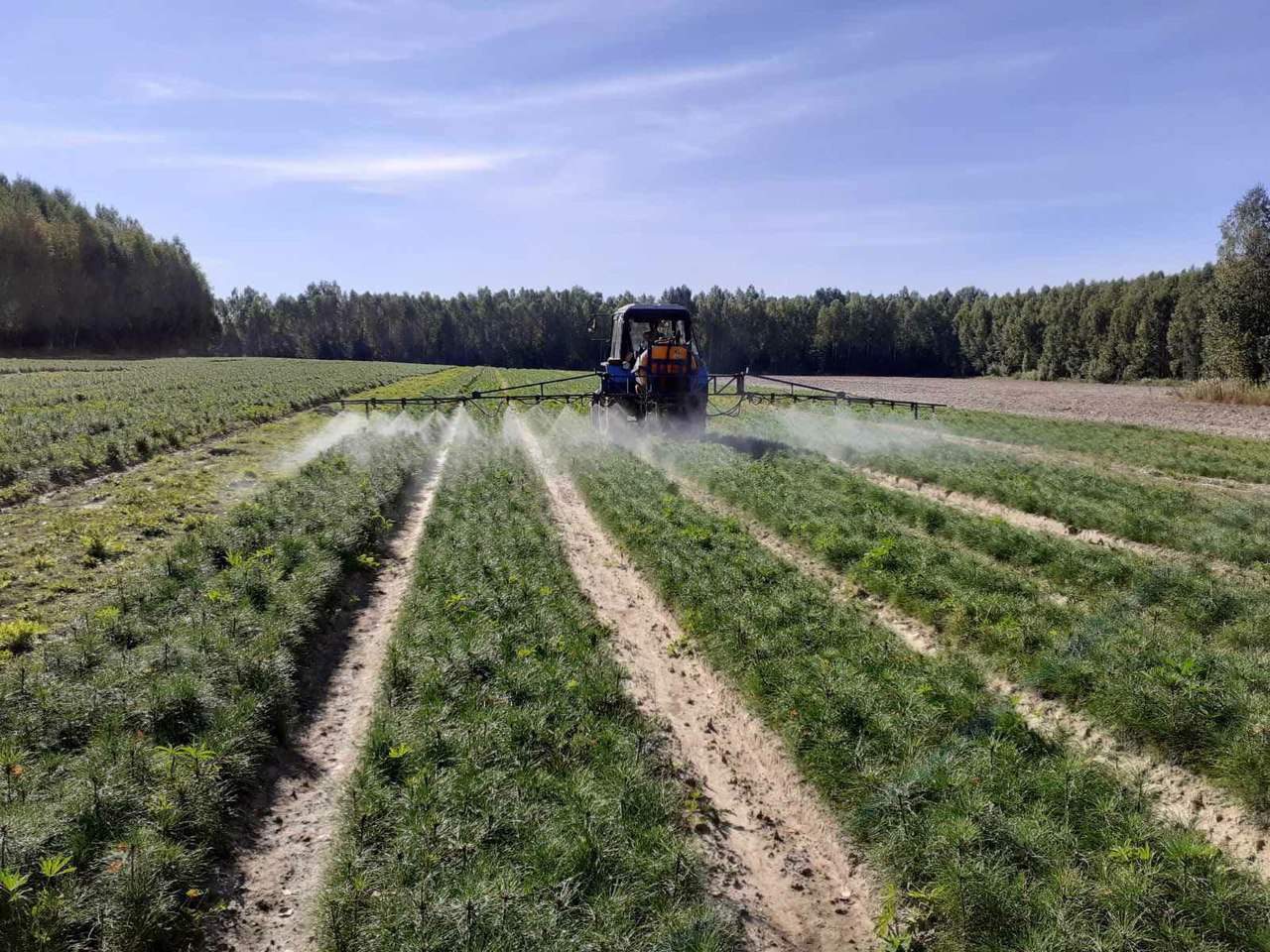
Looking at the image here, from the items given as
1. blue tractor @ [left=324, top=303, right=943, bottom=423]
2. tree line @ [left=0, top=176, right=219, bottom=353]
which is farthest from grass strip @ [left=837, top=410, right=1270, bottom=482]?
tree line @ [left=0, top=176, right=219, bottom=353]

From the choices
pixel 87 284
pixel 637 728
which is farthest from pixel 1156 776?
pixel 87 284

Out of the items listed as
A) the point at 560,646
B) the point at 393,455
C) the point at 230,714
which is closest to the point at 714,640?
the point at 560,646

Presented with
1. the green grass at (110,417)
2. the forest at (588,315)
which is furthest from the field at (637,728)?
the forest at (588,315)

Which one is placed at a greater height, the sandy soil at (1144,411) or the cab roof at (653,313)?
the cab roof at (653,313)

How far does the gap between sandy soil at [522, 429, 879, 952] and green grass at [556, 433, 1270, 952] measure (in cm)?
22

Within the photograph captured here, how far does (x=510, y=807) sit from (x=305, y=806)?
173cm

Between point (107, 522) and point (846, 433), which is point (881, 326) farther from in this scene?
point (107, 522)

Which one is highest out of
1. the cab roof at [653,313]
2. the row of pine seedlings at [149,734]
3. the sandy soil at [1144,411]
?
the cab roof at [653,313]

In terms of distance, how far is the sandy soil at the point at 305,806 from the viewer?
4.21 m

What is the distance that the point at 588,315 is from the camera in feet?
183

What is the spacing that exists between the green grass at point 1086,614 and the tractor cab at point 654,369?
9.70 meters

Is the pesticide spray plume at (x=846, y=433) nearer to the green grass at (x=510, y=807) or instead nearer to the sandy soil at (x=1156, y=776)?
the sandy soil at (x=1156, y=776)

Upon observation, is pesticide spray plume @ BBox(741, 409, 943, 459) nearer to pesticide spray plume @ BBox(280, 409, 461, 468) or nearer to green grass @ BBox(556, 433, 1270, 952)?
green grass @ BBox(556, 433, 1270, 952)

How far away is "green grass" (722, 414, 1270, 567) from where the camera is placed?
10.6m
